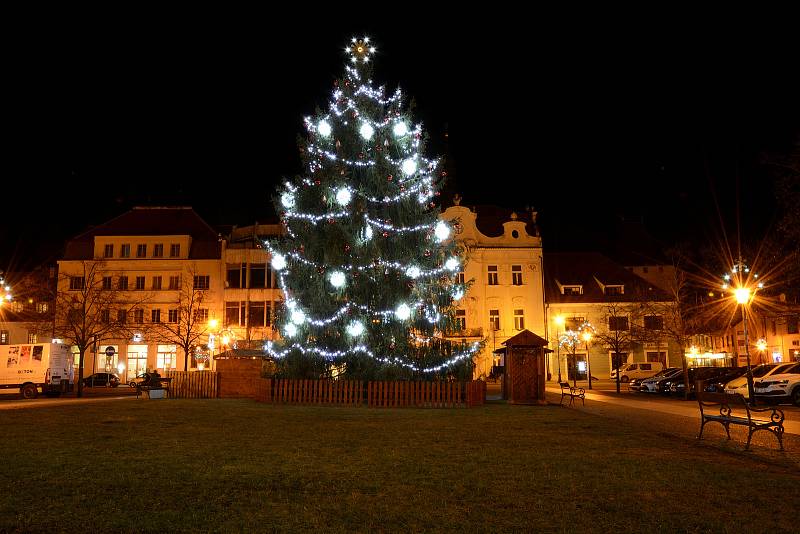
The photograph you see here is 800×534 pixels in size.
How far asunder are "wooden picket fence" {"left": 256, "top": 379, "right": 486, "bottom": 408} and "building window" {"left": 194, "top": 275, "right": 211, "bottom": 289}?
1459 inches

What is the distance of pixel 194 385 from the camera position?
2961 centimetres

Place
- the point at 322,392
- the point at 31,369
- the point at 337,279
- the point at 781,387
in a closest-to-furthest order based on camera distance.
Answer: the point at 322,392 → the point at 337,279 → the point at 781,387 → the point at 31,369

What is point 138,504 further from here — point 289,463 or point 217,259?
point 217,259

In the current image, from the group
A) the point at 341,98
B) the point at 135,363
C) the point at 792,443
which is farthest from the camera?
the point at 135,363

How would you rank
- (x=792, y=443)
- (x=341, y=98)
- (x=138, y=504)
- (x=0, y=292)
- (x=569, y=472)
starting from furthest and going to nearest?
1. (x=0, y=292)
2. (x=341, y=98)
3. (x=792, y=443)
4. (x=569, y=472)
5. (x=138, y=504)

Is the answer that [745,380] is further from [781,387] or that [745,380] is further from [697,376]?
[697,376]

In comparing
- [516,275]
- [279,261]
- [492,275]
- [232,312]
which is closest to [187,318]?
[232,312]

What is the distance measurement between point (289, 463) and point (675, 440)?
8.16 m

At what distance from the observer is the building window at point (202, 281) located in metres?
59.4

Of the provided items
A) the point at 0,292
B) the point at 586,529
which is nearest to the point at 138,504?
the point at 586,529

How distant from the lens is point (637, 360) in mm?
61750

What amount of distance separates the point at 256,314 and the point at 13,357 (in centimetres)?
2388

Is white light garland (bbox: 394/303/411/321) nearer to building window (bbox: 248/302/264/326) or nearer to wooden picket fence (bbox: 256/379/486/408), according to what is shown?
wooden picket fence (bbox: 256/379/486/408)

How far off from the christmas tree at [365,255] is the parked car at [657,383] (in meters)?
18.2
